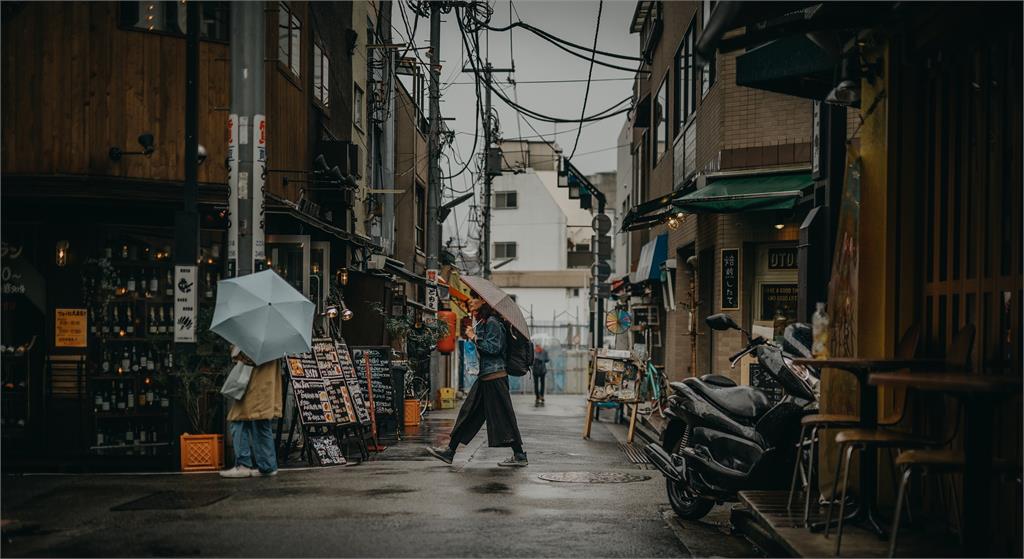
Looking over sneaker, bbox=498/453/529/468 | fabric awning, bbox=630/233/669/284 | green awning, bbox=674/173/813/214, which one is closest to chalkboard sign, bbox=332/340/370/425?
sneaker, bbox=498/453/529/468

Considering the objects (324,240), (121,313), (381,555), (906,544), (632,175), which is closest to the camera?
(906,544)

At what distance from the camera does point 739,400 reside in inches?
344

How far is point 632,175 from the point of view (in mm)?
Answer: 38656

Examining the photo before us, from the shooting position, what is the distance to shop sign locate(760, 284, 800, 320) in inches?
728

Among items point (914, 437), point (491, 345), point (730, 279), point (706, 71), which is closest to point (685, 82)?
point (706, 71)

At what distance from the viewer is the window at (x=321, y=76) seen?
18.9 m

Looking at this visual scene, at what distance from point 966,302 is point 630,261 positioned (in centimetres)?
3370

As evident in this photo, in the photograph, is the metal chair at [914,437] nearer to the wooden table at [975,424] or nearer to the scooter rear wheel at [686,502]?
the wooden table at [975,424]

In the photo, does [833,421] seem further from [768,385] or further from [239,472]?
[239,472]

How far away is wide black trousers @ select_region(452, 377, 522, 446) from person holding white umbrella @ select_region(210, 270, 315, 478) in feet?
7.46

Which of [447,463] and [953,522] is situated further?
[447,463]

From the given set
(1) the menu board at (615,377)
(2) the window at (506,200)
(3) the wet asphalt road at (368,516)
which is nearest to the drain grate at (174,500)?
(3) the wet asphalt road at (368,516)

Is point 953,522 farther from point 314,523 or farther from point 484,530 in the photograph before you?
point 314,523

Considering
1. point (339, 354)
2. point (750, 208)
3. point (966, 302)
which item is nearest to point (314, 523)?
point (966, 302)
